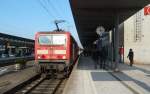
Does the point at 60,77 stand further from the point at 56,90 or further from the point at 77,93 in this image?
the point at 77,93

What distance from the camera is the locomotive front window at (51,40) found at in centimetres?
2375

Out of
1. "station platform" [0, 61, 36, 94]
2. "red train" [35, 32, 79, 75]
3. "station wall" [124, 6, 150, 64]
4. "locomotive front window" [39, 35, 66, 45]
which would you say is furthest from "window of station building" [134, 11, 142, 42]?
"locomotive front window" [39, 35, 66, 45]

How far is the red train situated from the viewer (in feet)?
77.0

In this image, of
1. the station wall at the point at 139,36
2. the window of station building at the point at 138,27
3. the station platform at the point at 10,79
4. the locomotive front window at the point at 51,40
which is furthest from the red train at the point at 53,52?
the window of station building at the point at 138,27

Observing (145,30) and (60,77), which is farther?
(145,30)

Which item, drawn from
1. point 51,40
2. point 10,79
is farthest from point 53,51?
point 10,79

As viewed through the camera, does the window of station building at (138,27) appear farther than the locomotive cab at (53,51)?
Yes

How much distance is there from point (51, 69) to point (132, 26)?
646 inches

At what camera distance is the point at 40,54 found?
23.8 m

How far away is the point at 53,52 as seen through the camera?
23.7 meters

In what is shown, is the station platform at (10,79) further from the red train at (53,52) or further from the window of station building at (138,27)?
the window of station building at (138,27)

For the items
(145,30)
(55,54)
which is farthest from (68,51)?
(145,30)

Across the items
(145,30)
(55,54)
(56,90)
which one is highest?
(145,30)

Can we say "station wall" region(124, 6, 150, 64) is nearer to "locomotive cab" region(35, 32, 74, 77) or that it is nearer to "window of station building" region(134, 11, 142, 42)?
"window of station building" region(134, 11, 142, 42)
